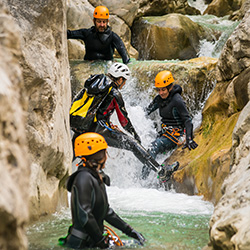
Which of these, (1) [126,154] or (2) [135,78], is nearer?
(1) [126,154]

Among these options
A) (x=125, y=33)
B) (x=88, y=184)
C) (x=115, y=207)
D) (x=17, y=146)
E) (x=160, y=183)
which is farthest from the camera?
(x=125, y=33)

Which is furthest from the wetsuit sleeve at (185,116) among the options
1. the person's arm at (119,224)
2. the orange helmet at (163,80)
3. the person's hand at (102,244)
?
the person's hand at (102,244)

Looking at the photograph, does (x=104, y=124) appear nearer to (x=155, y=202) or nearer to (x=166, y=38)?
(x=155, y=202)

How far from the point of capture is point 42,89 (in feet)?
15.4

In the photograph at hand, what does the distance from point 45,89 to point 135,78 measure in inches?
218

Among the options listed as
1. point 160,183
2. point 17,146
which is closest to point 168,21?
point 160,183

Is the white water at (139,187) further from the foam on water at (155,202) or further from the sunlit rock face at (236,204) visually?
the sunlit rock face at (236,204)

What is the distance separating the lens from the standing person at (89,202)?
326 cm

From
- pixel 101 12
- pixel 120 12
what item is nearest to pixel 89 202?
pixel 101 12

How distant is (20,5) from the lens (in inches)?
184

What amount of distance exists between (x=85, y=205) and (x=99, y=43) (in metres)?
7.20

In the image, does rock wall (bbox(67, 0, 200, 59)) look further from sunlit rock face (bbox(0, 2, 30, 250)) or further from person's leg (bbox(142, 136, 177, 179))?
sunlit rock face (bbox(0, 2, 30, 250))

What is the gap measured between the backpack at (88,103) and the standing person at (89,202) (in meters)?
2.92

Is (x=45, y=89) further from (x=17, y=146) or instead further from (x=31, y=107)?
(x=17, y=146)
